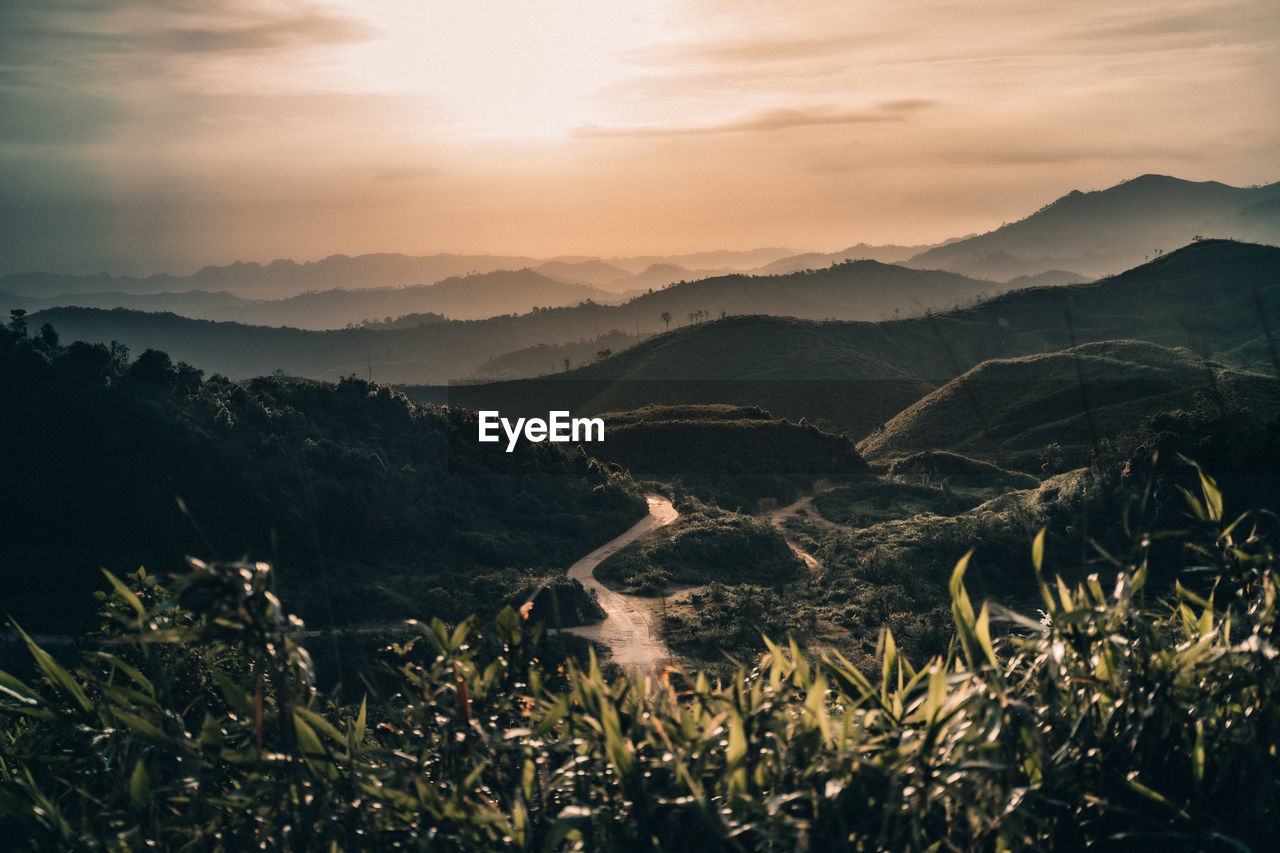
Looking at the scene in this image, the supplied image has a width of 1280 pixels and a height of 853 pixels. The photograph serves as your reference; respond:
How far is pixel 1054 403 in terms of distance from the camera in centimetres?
7412

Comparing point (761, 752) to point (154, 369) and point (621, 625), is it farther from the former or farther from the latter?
point (154, 369)

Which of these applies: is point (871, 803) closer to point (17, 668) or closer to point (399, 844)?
point (399, 844)

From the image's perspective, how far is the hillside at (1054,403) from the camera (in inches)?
2478

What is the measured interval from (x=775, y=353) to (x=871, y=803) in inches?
4738

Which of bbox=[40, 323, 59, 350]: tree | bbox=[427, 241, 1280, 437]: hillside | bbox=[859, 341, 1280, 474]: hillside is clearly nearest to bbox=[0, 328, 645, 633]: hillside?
bbox=[40, 323, 59, 350]: tree

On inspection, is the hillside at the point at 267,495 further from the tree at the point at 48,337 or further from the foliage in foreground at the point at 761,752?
the foliage in foreground at the point at 761,752

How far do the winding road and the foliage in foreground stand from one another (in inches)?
688

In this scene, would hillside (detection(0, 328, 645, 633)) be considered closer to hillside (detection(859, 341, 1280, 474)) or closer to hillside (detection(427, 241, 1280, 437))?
hillside (detection(859, 341, 1280, 474))

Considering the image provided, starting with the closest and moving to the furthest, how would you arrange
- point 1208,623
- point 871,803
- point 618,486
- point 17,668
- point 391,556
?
point 871,803
point 1208,623
point 17,668
point 391,556
point 618,486

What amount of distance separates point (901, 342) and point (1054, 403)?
185 ft

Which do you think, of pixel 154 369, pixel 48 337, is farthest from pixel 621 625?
pixel 48 337

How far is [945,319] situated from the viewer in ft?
442

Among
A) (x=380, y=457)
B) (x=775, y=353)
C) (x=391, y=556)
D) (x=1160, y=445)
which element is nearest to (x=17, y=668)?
(x=391, y=556)

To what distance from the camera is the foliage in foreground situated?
2820mm
